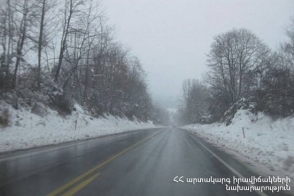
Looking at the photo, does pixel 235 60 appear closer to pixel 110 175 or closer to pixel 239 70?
pixel 239 70

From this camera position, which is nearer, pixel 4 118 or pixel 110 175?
pixel 110 175

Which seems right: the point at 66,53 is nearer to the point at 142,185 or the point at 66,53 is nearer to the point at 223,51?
the point at 223,51

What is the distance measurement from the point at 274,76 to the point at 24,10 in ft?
76.6

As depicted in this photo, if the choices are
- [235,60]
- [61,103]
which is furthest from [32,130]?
[235,60]

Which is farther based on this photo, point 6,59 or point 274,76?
point 274,76

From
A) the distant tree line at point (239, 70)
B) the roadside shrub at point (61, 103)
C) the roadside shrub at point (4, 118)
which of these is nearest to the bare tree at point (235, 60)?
the distant tree line at point (239, 70)

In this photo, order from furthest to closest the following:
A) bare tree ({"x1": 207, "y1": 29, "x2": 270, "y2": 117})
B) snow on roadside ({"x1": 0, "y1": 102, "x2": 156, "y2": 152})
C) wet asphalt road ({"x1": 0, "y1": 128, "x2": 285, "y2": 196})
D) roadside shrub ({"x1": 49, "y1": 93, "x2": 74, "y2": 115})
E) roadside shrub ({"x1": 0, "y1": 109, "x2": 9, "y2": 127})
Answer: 1. bare tree ({"x1": 207, "y1": 29, "x2": 270, "y2": 117})
2. roadside shrub ({"x1": 49, "y1": 93, "x2": 74, "y2": 115})
3. roadside shrub ({"x1": 0, "y1": 109, "x2": 9, "y2": 127})
4. snow on roadside ({"x1": 0, "y1": 102, "x2": 156, "y2": 152})
5. wet asphalt road ({"x1": 0, "y1": 128, "x2": 285, "y2": 196})

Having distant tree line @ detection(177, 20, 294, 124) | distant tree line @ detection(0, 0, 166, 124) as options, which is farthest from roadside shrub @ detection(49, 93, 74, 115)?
distant tree line @ detection(177, 20, 294, 124)

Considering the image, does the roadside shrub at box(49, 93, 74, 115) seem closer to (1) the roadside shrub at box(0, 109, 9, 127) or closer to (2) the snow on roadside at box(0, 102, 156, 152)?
(2) the snow on roadside at box(0, 102, 156, 152)

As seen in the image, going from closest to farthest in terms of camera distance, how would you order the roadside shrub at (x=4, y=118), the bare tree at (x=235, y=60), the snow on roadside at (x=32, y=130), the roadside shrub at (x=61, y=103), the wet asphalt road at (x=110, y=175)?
1. the wet asphalt road at (x=110, y=175)
2. the snow on roadside at (x=32, y=130)
3. the roadside shrub at (x=4, y=118)
4. the roadside shrub at (x=61, y=103)
5. the bare tree at (x=235, y=60)

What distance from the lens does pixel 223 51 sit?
51.6 metres

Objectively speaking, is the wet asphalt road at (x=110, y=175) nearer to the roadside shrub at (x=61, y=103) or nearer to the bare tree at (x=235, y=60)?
the roadside shrub at (x=61, y=103)

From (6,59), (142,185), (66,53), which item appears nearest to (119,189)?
(142,185)

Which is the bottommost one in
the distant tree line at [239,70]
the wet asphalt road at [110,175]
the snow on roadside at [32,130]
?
the wet asphalt road at [110,175]
